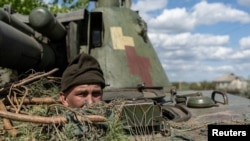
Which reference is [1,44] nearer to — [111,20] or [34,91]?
[34,91]

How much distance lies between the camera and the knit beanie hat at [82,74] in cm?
293

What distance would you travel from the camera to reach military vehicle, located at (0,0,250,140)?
4215mm

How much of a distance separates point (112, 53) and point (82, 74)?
9.21 feet

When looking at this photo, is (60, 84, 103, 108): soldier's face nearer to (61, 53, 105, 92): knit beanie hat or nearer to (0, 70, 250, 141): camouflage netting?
(61, 53, 105, 92): knit beanie hat

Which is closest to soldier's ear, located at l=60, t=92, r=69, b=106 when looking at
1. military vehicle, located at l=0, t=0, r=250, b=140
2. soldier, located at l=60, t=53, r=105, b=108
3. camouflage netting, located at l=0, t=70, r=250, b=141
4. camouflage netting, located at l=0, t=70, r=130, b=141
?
soldier, located at l=60, t=53, r=105, b=108

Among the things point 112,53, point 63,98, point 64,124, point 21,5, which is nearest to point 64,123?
point 64,124

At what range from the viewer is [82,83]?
293cm

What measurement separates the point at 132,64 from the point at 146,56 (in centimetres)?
42

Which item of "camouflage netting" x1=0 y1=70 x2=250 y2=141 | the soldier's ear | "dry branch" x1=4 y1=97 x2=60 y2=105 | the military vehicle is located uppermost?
the military vehicle

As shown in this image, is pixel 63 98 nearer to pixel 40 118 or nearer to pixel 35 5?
pixel 40 118

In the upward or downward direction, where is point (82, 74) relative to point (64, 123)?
upward

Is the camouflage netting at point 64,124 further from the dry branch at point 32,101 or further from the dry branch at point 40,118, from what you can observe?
the dry branch at point 32,101

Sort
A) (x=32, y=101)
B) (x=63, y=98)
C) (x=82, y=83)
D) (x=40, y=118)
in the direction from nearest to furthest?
(x=40, y=118) < (x=32, y=101) < (x=82, y=83) < (x=63, y=98)

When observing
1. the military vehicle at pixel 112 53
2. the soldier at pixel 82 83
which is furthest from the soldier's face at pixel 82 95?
the military vehicle at pixel 112 53
